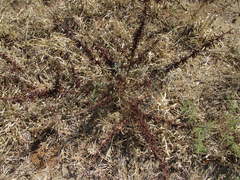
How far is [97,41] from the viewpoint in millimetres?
3025

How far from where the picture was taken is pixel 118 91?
2.57 metres

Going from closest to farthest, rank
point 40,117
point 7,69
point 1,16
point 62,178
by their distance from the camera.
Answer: point 62,178 → point 40,117 → point 7,69 → point 1,16

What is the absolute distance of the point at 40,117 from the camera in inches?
103

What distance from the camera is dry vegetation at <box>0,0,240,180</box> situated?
7.83 feet

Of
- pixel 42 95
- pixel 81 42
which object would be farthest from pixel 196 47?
pixel 42 95

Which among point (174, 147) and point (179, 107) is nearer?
point (174, 147)

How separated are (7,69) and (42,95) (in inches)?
31.5

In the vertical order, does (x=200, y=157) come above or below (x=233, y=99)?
below

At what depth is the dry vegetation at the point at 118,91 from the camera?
2387 millimetres

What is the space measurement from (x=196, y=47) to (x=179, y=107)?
1.08 meters

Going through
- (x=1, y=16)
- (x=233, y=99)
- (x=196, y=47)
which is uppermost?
(x=1, y=16)

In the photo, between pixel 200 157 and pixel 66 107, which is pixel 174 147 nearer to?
pixel 200 157

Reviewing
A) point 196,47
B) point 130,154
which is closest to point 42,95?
point 130,154

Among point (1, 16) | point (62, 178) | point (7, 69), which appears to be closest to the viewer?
point (62, 178)
